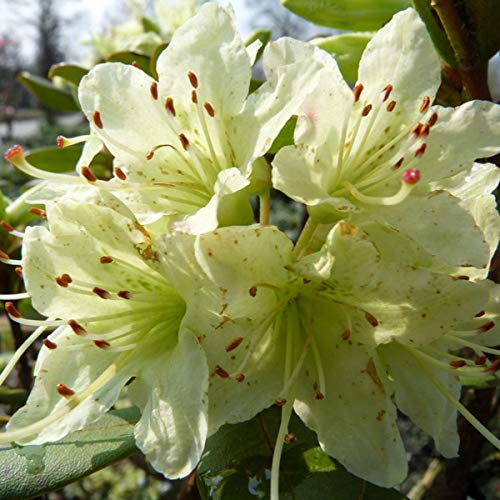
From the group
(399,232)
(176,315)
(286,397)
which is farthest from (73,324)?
(399,232)

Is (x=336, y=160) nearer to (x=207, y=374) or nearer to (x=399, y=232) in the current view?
(x=399, y=232)

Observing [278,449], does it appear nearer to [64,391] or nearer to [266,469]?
[266,469]

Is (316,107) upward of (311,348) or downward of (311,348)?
upward

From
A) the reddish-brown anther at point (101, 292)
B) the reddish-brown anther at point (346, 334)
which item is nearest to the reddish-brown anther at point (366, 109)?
the reddish-brown anther at point (346, 334)

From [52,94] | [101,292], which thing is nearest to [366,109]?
[101,292]

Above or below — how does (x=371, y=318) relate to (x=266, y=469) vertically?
above

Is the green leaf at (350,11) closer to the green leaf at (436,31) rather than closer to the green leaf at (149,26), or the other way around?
the green leaf at (436,31)

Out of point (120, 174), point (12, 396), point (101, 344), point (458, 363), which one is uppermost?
point (120, 174)
